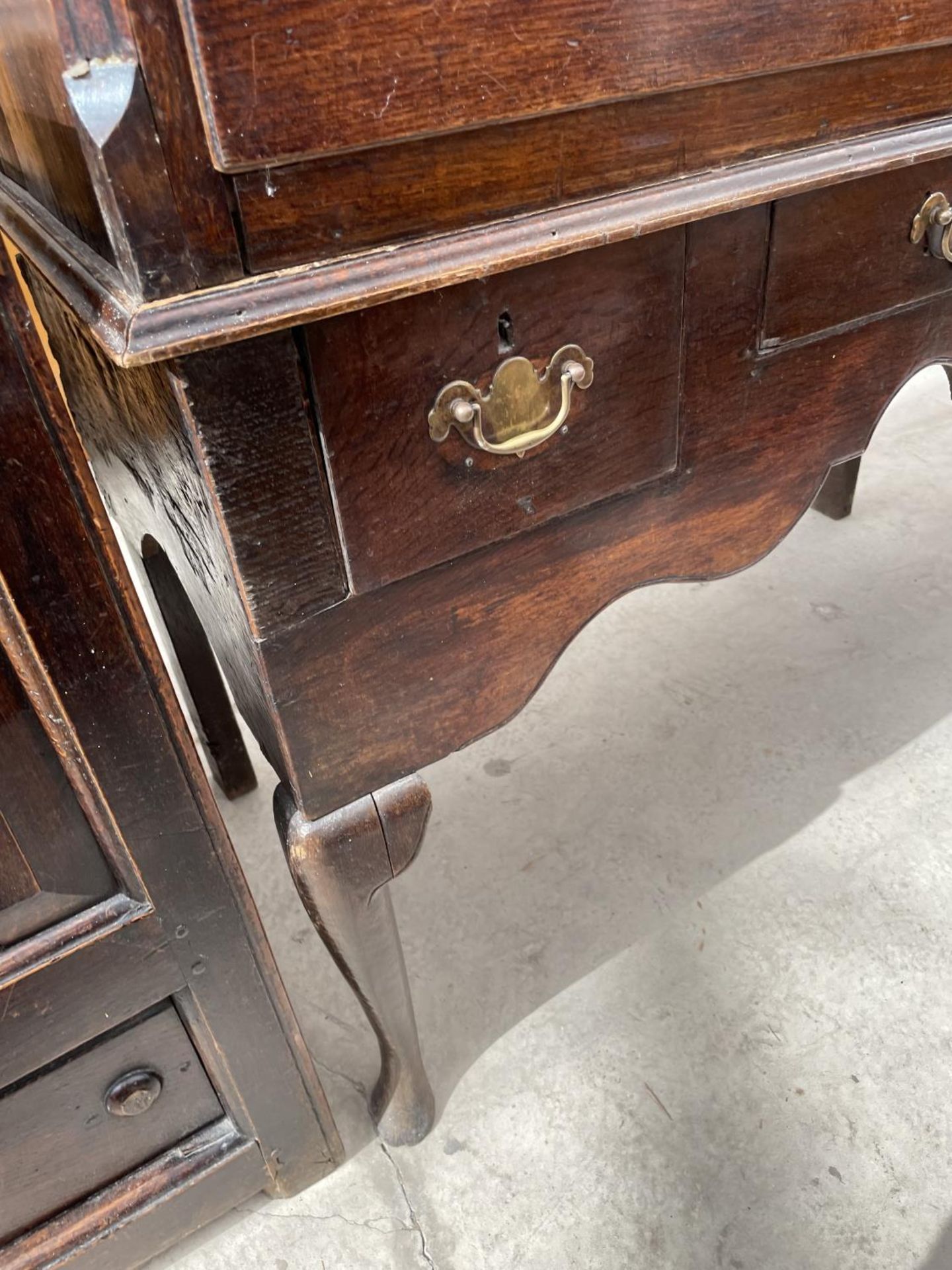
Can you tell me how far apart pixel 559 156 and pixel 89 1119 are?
73 cm

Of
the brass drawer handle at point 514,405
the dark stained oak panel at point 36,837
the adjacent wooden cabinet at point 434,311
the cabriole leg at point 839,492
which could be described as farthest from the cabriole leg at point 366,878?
the cabriole leg at point 839,492

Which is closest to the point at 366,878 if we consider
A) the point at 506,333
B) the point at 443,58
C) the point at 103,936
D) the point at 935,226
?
the point at 103,936

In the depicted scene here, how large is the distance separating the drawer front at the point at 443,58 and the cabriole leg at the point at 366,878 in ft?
1.35

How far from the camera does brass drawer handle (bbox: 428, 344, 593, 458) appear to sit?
0.56 meters

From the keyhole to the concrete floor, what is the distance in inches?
29.7

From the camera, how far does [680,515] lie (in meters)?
0.73

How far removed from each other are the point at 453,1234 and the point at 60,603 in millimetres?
683

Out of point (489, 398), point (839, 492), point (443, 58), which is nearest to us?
point (443, 58)

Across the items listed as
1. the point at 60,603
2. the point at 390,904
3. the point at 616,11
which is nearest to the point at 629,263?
the point at 616,11

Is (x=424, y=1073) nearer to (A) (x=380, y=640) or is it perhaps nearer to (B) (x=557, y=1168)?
Answer: (B) (x=557, y=1168)

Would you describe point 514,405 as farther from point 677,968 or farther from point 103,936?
point 677,968

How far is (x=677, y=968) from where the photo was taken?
3.64 ft

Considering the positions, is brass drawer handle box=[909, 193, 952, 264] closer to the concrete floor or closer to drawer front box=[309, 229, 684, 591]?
drawer front box=[309, 229, 684, 591]

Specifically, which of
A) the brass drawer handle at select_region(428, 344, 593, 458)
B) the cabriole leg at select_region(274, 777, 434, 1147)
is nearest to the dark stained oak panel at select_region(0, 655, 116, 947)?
the cabriole leg at select_region(274, 777, 434, 1147)
